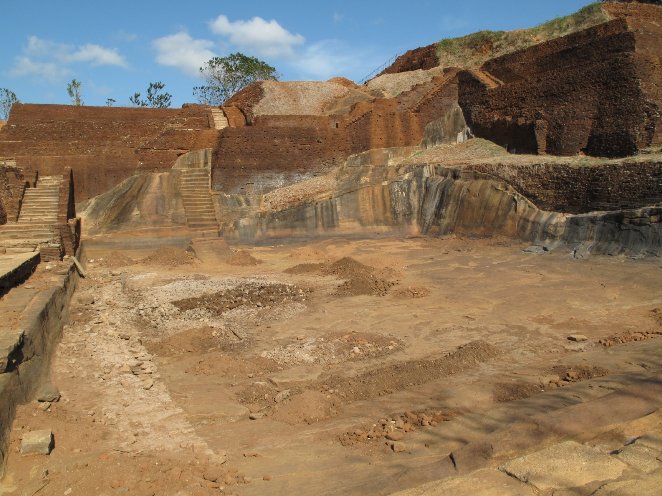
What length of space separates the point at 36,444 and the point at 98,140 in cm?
1668

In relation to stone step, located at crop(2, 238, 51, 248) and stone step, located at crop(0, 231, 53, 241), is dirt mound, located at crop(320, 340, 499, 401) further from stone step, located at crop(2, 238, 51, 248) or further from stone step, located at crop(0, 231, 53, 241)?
stone step, located at crop(0, 231, 53, 241)

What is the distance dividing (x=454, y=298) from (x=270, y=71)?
31.1 m

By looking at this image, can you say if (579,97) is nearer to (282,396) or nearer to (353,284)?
(353,284)

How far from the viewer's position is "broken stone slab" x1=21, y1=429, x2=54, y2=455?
4.23 meters

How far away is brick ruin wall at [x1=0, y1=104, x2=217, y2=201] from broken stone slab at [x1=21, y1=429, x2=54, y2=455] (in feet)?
47.3

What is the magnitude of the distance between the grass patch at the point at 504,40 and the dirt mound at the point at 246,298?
19.0 metres

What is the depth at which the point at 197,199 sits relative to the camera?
17.5 m

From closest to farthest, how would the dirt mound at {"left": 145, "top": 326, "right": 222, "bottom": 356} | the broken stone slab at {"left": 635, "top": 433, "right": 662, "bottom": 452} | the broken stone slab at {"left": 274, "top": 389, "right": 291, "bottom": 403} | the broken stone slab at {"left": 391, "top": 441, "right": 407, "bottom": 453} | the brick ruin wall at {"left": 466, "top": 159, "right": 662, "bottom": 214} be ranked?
the broken stone slab at {"left": 635, "top": 433, "right": 662, "bottom": 452} < the broken stone slab at {"left": 391, "top": 441, "right": 407, "bottom": 453} < the broken stone slab at {"left": 274, "top": 389, "right": 291, "bottom": 403} < the dirt mound at {"left": 145, "top": 326, "right": 222, "bottom": 356} < the brick ruin wall at {"left": 466, "top": 159, "right": 662, "bottom": 214}

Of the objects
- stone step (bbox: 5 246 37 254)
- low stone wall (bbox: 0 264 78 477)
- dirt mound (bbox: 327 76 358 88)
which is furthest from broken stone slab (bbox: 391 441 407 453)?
dirt mound (bbox: 327 76 358 88)

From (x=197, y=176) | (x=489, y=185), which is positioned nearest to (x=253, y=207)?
(x=197, y=176)

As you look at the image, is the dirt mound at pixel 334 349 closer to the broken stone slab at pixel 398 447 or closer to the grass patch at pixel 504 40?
the broken stone slab at pixel 398 447

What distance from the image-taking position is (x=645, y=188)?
475 inches

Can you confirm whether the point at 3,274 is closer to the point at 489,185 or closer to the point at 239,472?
the point at 239,472

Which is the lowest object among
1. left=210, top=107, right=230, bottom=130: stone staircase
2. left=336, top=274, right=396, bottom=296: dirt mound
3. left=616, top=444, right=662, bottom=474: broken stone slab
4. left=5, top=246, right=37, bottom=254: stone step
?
left=336, top=274, right=396, bottom=296: dirt mound
